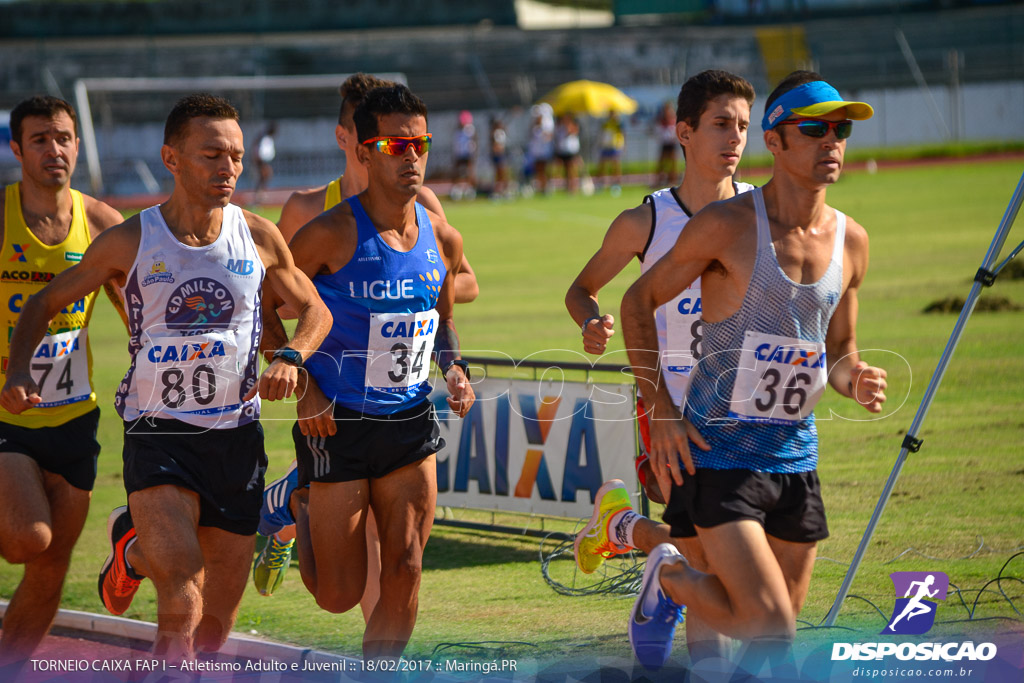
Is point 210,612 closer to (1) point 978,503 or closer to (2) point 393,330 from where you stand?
(2) point 393,330

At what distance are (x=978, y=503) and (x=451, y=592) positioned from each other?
10.9ft

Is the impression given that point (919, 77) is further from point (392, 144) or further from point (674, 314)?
point (392, 144)

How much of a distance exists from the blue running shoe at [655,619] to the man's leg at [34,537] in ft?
8.65

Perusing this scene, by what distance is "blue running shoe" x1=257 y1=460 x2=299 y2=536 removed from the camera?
6645 millimetres

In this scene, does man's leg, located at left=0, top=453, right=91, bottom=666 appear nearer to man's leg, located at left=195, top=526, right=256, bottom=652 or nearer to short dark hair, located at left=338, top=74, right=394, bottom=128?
man's leg, located at left=195, top=526, right=256, bottom=652

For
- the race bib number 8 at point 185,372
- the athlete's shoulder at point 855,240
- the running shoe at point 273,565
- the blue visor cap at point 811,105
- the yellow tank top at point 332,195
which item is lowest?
the running shoe at point 273,565

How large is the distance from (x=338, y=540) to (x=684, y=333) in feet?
5.98

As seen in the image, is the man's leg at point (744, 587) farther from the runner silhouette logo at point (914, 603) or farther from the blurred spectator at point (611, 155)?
the blurred spectator at point (611, 155)

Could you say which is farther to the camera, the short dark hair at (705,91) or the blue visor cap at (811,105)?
the short dark hair at (705,91)

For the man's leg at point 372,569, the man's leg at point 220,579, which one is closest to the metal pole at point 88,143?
the man's leg at point 372,569

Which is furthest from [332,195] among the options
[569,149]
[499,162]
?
[569,149]

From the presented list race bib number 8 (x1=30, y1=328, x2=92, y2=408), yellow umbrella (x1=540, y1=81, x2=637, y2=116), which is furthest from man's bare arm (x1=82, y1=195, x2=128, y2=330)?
yellow umbrella (x1=540, y1=81, x2=637, y2=116)

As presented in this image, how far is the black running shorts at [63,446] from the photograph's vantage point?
548 cm

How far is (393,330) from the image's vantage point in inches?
207
